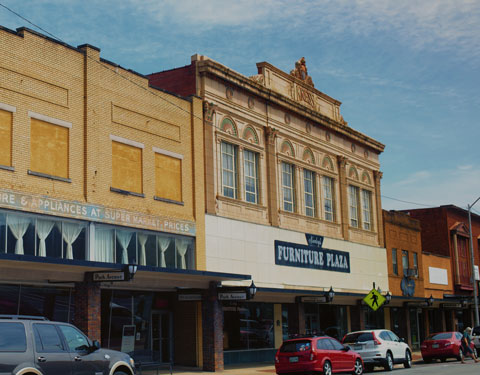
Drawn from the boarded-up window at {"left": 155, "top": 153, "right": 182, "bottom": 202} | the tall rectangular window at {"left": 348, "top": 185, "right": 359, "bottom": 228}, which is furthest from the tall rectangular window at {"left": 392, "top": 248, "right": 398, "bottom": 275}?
the boarded-up window at {"left": 155, "top": 153, "right": 182, "bottom": 202}

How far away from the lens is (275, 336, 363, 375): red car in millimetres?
22641

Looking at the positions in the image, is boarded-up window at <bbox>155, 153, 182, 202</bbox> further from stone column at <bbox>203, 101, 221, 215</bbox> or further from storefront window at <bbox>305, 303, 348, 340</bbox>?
storefront window at <bbox>305, 303, 348, 340</bbox>

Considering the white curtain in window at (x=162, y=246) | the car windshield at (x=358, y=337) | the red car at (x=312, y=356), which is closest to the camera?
the red car at (x=312, y=356)

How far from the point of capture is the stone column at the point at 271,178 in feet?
111

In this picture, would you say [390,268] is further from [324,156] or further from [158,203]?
[158,203]

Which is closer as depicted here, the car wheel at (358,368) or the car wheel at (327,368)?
the car wheel at (327,368)

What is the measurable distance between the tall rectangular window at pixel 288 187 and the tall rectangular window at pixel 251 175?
8.21 ft

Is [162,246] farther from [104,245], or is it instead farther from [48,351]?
[48,351]

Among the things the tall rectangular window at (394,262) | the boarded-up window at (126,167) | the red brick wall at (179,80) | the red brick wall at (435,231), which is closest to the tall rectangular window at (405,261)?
the tall rectangular window at (394,262)

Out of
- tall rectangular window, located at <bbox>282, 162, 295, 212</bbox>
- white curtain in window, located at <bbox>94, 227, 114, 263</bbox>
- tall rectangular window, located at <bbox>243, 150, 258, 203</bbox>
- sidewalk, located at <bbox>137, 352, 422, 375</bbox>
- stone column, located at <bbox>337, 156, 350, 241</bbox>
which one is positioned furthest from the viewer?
stone column, located at <bbox>337, 156, 350, 241</bbox>

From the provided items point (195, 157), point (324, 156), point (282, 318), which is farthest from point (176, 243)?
point (324, 156)

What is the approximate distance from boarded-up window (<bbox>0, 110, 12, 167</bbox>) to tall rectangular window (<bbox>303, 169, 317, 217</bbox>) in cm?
1890

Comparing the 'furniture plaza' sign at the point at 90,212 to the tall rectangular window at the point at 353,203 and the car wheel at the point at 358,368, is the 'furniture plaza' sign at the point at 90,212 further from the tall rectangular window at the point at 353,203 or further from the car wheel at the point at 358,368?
the tall rectangular window at the point at 353,203

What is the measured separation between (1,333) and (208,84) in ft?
63.0
